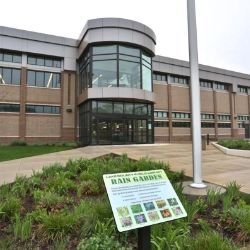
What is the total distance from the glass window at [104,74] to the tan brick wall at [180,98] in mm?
12875

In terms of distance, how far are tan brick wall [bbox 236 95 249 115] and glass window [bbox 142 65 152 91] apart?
75.5 ft

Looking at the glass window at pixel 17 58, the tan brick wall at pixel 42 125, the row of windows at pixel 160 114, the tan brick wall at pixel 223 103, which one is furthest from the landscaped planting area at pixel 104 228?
the tan brick wall at pixel 223 103

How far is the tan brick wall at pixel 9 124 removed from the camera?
2061cm

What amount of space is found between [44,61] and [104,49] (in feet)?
25.1

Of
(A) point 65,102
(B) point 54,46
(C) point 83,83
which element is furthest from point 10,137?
(B) point 54,46

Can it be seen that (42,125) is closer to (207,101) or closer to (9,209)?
(9,209)

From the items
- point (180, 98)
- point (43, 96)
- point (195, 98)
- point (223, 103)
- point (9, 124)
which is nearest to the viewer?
point (195, 98)

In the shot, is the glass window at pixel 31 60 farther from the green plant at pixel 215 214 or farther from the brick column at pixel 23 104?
the green plant at pixel 215 214

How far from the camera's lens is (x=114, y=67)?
19.3 meters

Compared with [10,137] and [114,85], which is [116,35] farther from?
[10,137]

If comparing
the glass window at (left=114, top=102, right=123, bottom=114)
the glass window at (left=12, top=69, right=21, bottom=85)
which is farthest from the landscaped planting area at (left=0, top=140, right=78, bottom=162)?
the glass window at (left=12, top=69, right=21, bottom=85)

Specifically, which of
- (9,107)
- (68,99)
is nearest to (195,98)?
(68,99)

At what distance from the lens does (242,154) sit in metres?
12.0

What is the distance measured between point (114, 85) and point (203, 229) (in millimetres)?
17002
